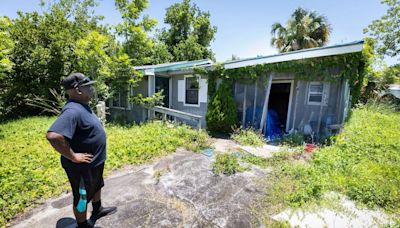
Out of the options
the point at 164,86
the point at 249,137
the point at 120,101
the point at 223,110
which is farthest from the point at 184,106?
the point at 120,101

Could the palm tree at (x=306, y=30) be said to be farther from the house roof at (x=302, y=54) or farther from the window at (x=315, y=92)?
the house roof at (x=302, y=54)

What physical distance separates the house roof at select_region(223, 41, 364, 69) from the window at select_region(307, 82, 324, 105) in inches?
47.5

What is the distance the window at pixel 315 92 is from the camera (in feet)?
22.4

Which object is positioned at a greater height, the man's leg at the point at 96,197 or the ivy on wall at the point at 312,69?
the ivy on wall at the point at 312,69

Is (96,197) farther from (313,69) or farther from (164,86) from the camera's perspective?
(164,86)

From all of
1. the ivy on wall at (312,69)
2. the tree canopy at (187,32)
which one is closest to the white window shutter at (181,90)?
the ivy on wall at (312,69)

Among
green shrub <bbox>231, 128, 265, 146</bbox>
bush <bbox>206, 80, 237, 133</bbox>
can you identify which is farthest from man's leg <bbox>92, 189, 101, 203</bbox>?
bush <bbox>206, 80, 237, 133</bbox>

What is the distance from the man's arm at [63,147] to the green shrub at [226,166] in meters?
2.76

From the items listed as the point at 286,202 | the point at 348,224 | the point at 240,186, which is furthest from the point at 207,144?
the point at 348,224

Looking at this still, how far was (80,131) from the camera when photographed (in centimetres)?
220

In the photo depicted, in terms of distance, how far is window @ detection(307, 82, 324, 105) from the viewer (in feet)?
22.4

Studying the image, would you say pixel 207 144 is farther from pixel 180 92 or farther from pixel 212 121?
pixel 180 92

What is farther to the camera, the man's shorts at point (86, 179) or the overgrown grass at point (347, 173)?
the overgrown grass at point (347, 173)

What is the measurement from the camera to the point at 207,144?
6.35m
